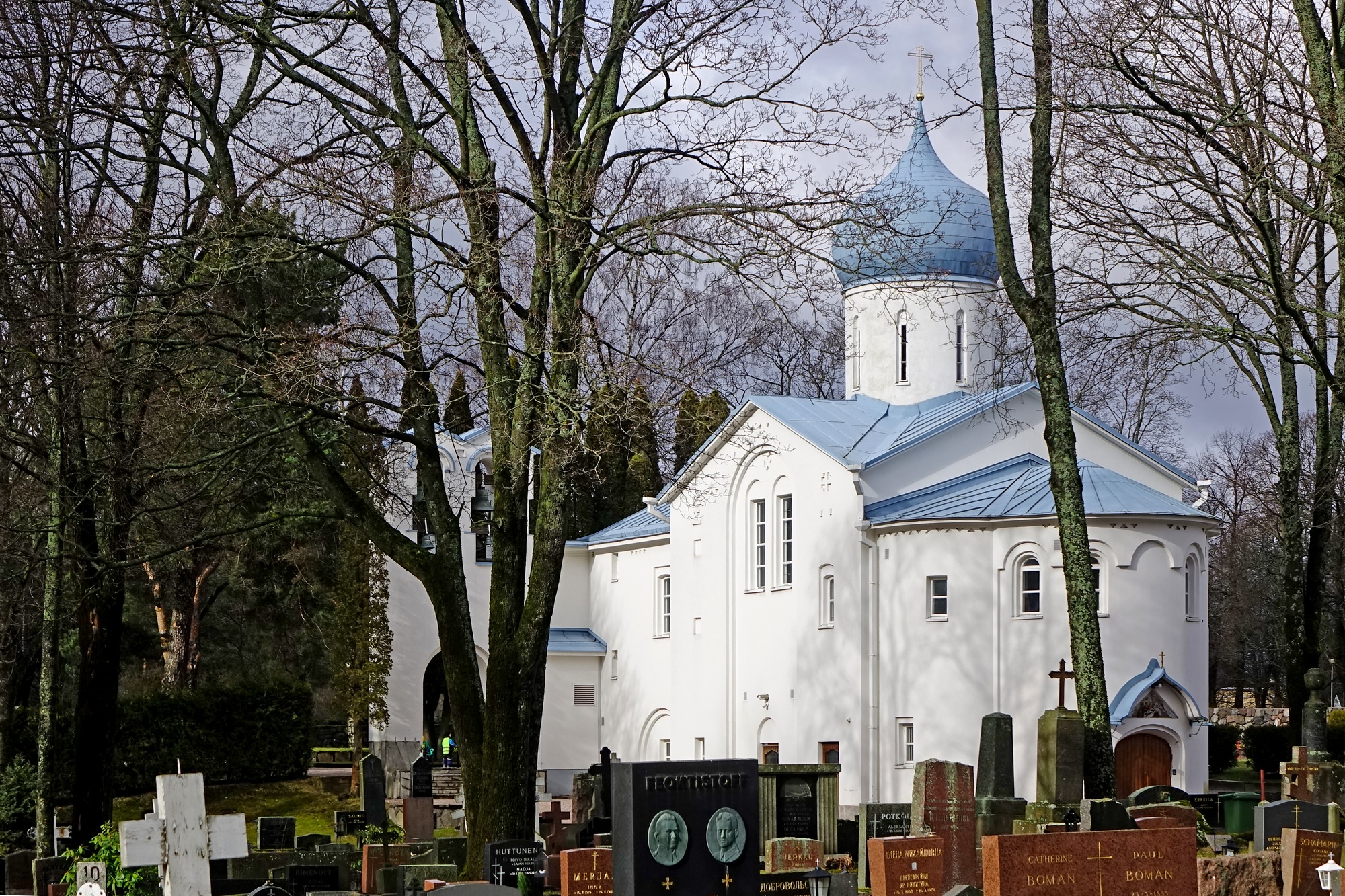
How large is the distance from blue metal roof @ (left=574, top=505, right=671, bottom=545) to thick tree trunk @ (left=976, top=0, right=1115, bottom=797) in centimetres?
1985

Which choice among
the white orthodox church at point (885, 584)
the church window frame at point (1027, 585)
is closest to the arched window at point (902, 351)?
the white orthodox church at point (885, 584)

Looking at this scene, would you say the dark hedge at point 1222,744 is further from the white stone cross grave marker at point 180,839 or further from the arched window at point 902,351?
the white stone cross grave marker at point 180,839

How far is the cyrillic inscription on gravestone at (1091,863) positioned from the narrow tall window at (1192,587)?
61.8 ft

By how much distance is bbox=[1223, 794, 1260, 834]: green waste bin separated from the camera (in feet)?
74.5

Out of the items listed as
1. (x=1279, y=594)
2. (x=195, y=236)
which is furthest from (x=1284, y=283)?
(x=1279, y=594)

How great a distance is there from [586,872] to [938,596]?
1710cm

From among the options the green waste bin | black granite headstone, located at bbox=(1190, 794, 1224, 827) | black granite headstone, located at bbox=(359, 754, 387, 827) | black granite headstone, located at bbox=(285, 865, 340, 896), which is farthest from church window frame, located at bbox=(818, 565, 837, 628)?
black granite headstone, located at bbox=(285, 865, 340, 896)

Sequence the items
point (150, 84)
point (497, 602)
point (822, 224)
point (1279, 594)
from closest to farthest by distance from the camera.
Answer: point (822, 224), point (497, 602), point (150, 84), point (1279, 594)

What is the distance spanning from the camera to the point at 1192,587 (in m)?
28.8

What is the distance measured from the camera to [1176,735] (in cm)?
2767

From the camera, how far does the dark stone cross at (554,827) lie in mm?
20938

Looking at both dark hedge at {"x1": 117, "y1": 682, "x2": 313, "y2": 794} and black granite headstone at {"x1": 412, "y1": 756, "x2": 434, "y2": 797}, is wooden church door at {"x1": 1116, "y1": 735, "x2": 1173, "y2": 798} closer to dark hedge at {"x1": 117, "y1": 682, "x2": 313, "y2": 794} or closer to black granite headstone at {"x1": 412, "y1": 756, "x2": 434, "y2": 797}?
black granite headstone at {"x1": 412, "y1": 756, "x2": 434, "y2": 797}

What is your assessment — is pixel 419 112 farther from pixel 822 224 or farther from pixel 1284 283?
pixel 1284 283

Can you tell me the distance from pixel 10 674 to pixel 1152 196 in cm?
2253
